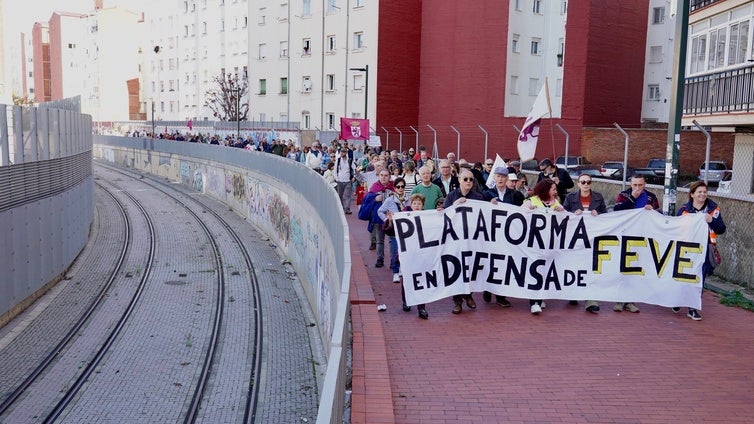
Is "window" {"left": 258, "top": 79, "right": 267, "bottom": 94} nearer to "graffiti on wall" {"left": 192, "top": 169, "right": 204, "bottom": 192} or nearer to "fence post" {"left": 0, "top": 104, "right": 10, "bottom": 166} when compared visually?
"graffiti on wall" {"left": 192, "top": 169, "right": 204, "bottom": 192}

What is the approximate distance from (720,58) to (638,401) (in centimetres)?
1681

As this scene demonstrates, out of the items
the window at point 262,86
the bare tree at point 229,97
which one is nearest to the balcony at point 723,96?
the window at point 262,86

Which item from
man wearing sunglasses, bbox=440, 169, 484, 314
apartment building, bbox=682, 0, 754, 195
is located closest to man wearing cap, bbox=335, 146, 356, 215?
man wearing sunglasses, bbox=440, 169, 484, 314

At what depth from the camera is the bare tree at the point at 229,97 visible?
217 ft

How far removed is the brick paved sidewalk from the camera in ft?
21.6

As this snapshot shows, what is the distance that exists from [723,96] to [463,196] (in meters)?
13.9

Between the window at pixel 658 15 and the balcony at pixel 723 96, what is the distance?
30.6 m

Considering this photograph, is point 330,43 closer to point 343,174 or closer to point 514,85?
point 514,85

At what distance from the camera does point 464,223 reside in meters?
9.85

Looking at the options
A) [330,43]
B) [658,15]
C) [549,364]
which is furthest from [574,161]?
[549,364]

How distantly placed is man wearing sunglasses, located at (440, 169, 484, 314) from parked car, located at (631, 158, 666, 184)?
2351 centimetres

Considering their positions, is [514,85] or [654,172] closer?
[654,172]

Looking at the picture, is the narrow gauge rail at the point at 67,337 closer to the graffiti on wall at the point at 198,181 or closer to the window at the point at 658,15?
the graffiti on wall at the point at 198,181

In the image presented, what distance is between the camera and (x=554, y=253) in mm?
10008
